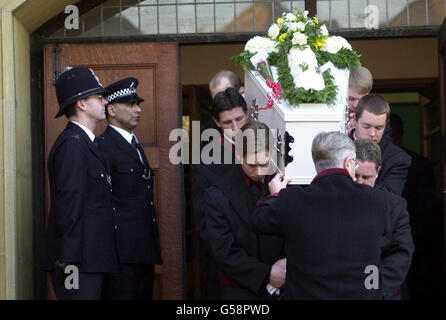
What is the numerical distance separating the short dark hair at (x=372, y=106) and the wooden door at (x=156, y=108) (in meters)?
1.71

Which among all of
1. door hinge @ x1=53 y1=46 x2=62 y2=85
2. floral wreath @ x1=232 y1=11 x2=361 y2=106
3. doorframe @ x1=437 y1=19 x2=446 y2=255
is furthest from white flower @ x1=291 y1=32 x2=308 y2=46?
door hinge @ x1=53 y1=46 x2=62 y2=85

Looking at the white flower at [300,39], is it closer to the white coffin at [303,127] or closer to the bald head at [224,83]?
the white coffin at [303,127]

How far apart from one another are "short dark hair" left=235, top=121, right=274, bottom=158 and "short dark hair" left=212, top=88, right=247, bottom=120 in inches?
24.4

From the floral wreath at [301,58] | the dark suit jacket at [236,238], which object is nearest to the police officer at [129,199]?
the dark suit jacket at [236,238]

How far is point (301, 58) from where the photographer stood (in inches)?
233

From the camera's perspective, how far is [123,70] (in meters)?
7.71

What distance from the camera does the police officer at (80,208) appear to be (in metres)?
5.95

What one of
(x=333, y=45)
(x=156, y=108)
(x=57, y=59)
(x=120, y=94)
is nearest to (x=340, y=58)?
(x=333, y=45)

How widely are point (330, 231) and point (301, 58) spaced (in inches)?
52.7

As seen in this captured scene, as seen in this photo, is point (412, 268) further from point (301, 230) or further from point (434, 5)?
point (301, 230)

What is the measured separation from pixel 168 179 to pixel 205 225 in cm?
149

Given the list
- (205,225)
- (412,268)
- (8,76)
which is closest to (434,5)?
(412,268)

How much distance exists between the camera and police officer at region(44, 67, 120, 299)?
5.95 m
